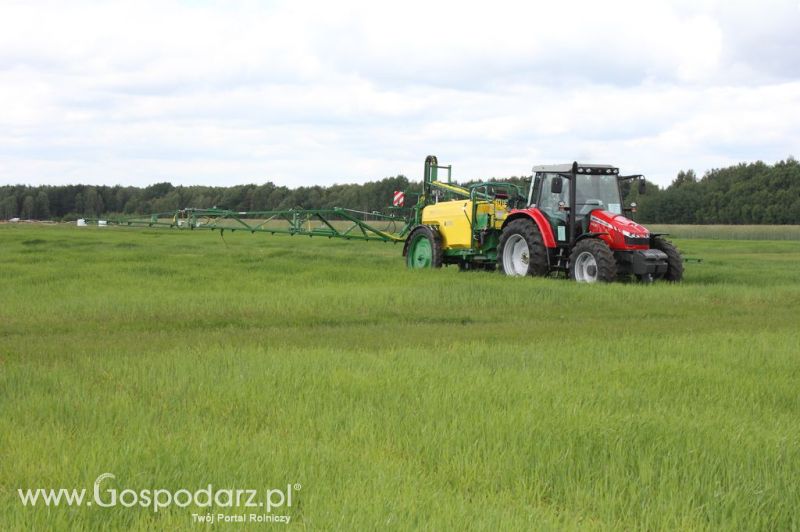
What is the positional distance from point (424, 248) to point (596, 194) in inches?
198

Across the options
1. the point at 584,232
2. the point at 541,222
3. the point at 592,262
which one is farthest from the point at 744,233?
the point at 592,262

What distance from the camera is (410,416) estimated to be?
6.10m

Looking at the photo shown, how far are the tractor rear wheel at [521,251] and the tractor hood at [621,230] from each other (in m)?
1.20

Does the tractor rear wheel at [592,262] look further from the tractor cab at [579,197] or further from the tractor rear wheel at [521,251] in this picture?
the tractor rear wheel at [521,251]

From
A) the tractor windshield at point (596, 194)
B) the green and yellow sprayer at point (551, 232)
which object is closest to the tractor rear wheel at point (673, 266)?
the green and yellow sprayer at point (551, 232)

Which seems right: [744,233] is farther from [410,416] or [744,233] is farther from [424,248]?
[410,416]

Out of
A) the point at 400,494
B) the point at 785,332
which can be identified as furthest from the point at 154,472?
the point at 785,332

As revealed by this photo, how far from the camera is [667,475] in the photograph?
193 inches

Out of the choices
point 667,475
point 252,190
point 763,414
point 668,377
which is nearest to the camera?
point 667,475

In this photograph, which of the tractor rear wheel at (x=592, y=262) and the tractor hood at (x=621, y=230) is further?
the tractor hood at (x=621, y=230)

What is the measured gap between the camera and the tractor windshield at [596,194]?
18281 millimetres

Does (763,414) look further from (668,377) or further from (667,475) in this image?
(667,475)

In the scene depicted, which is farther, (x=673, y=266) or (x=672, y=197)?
(x=672, y=197)

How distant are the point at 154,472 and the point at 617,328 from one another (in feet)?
26.8
